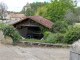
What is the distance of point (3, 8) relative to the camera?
5153 cm

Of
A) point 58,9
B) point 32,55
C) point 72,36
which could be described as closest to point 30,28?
point 58,9

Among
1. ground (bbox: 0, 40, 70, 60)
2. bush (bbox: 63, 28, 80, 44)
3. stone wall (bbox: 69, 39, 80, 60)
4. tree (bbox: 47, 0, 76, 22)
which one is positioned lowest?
ground (bbox: 0, 40, 70, 60)

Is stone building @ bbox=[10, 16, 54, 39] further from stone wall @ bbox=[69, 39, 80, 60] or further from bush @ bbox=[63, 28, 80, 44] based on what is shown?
stone wall @ bbox=[69, 39, 80, 60]

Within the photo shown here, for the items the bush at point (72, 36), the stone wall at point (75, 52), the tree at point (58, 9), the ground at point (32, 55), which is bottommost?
the ground at point (32, 55)

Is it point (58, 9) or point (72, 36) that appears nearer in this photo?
point (72, 36)

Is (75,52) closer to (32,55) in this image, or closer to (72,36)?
(32,55)

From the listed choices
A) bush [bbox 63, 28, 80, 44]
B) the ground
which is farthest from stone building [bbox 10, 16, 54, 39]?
the ground

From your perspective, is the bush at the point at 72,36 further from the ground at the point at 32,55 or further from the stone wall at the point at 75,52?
the stone wall at the point at 75,52

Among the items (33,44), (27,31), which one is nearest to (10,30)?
(33,44)

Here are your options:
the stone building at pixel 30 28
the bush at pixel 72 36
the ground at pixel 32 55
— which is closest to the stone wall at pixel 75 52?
the ground at pixel 32 55

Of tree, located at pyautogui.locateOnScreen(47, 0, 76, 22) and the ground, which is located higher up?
tree, located at pyautogui.locateOnScreen(47, 0, 76, 22)

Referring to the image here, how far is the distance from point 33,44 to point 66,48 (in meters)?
2.93

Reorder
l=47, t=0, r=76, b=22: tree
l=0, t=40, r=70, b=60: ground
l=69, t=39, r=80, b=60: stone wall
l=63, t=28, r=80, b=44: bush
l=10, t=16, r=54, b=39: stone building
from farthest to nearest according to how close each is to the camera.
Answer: l=47, t=0, r=76, b=22: tree < l=10, t=16, r=54, b=39: stone building < l=63, t=28, r=80, b=44: bush < l=0, t=40, r=70, b=60: ground < l=69, t=39, r=80, b=60: stone wall

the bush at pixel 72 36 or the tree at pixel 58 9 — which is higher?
the tree at pixel 58 9
